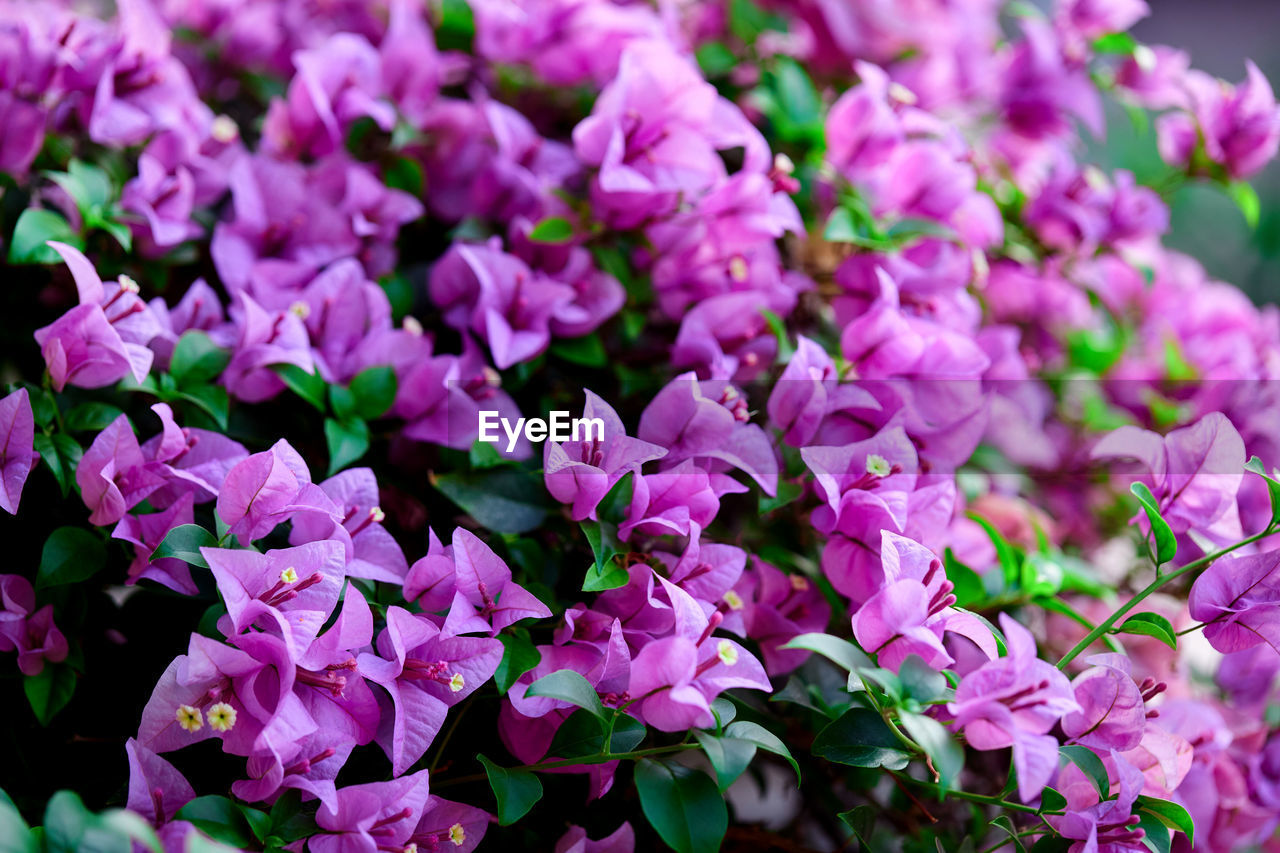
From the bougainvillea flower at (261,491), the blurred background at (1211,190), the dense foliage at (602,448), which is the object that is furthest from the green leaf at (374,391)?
the blurred background at (1211,190)

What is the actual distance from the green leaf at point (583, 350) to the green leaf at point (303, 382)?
180 mm

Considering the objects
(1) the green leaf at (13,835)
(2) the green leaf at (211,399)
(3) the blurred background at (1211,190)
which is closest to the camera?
(1) the green leaf at (13,835)

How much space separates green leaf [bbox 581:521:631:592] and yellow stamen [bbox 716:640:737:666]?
2.8 inches

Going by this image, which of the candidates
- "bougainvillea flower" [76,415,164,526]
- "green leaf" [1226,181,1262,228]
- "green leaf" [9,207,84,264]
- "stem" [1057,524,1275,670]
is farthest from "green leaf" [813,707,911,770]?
"green leaf" [1226,181,1262,228]

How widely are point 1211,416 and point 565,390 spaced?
457 mm

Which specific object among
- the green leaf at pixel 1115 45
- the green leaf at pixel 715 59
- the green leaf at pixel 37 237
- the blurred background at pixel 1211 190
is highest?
the green leaf at pixel 1115 45

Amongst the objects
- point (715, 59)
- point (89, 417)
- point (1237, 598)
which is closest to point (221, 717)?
point (89, 417)

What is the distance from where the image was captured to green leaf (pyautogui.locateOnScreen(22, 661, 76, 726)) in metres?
0.54

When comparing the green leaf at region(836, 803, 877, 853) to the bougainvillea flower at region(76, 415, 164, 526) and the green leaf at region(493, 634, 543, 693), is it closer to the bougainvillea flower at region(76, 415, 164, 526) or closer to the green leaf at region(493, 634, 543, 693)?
the green leaf at region(493, 634, 543, 693)

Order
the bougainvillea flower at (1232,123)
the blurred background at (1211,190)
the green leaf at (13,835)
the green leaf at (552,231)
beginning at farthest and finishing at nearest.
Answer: the blurred background at (1211,190) → the bougainvillea flower at (1232,123) → the green leaf at (552,231) → the green leaf at (13,835)

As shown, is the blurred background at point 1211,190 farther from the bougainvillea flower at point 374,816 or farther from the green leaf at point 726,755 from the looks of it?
the bougainvillea flower at point 374,816

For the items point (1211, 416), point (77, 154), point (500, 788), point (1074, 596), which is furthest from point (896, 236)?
point (77, 154)

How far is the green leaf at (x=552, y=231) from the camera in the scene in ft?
2.32

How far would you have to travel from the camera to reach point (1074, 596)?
34.0 inches
